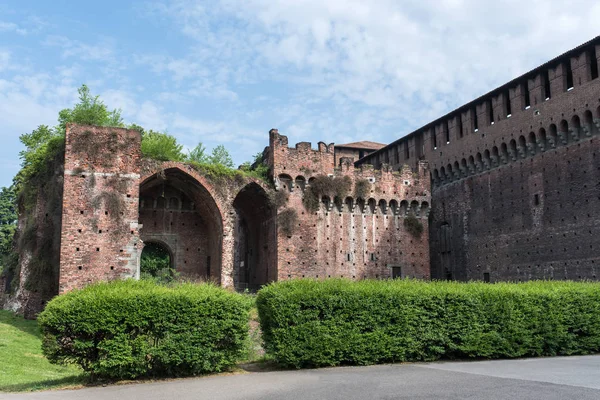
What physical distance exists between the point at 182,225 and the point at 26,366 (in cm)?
1700

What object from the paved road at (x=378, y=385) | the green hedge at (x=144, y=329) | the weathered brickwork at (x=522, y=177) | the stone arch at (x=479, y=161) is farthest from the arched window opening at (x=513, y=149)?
the green hedge at (x=144, y=329)

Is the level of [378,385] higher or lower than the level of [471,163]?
lower

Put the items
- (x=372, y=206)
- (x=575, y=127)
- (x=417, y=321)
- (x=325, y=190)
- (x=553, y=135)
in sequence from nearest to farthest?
1. (x=417, y=321)
2. (x=575, y=127)
3. (x=553, y=135)
4. (x=325, y=190)
5. (x=372, y=206)

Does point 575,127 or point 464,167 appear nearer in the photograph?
point 575,127

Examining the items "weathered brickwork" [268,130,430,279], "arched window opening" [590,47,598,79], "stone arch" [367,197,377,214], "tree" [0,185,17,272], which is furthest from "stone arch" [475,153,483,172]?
"tree" [0,185,17,272]

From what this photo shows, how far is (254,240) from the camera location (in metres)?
34.0

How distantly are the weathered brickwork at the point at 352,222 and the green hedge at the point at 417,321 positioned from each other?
14908 mm

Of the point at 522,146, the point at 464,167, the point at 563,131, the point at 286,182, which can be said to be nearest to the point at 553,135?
the point at 563,131

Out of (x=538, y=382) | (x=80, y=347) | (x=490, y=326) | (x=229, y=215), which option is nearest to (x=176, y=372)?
(x=80, y=347)

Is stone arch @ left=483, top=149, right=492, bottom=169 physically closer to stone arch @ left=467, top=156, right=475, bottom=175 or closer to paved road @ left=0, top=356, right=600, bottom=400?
stone arch @ left=467, top=156, right=475, bottom=175

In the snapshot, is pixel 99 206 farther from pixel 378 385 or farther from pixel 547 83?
pixel 547 83

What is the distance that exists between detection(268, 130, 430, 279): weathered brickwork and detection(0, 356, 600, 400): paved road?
17.4 metres

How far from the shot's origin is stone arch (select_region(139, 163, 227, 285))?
29953 millimetres

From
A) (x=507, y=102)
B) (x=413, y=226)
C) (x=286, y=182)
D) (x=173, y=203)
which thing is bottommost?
(x=413, y=226)
